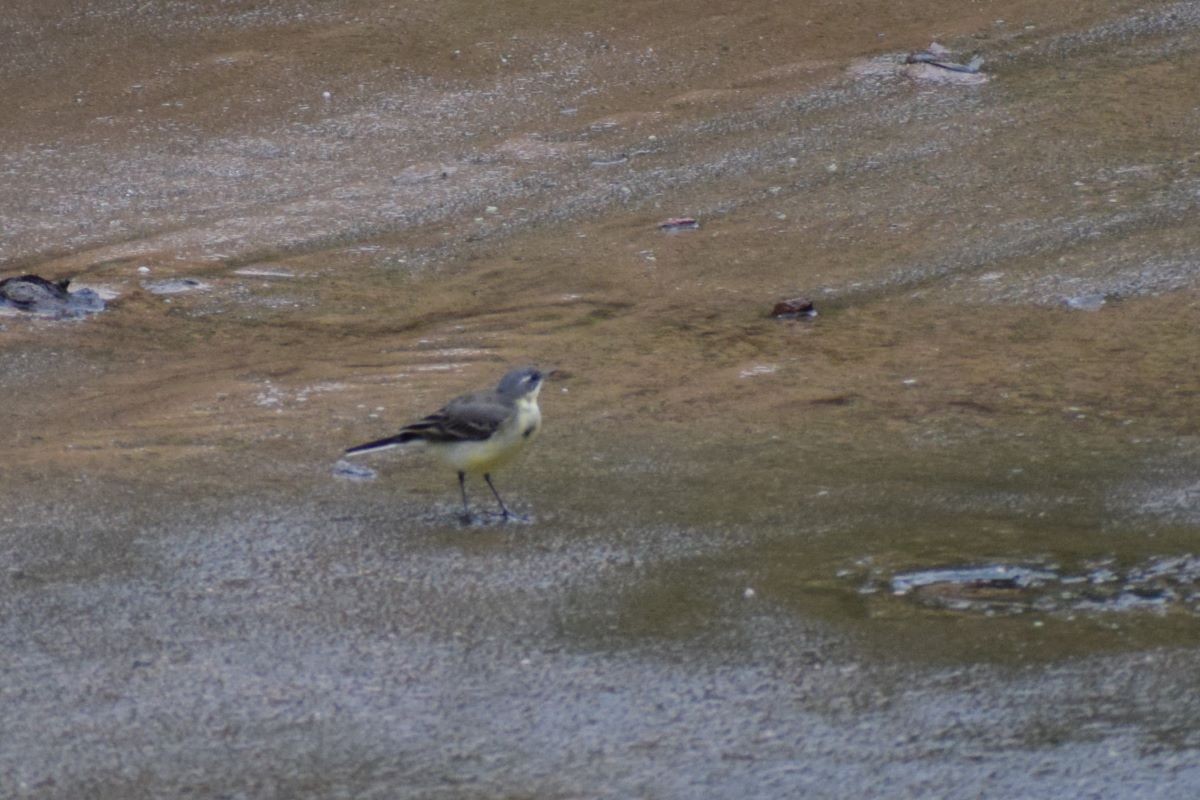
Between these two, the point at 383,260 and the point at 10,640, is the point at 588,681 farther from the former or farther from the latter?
the point at 383,260

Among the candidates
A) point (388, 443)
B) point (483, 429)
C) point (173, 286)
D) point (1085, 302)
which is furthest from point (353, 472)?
point (1085, 302)

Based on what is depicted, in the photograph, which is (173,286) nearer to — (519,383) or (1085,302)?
(519,383)

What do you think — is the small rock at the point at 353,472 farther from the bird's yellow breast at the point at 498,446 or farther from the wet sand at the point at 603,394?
the bird's yellow breast at the point at 498,446

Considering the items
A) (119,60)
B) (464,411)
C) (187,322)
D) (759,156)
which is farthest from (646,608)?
(119,60)

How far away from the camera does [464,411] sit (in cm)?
636

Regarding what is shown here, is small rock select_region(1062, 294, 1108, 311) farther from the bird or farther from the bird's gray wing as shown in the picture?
the bird's gray wing

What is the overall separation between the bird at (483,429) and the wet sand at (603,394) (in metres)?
0.29

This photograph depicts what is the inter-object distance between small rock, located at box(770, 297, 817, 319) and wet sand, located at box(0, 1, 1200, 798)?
0.29 ft

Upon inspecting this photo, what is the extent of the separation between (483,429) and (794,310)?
3.24 metres

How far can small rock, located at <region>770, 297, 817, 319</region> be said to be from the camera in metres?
9.12

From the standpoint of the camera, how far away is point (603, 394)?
8102 millimetres

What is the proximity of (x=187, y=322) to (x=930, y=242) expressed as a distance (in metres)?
4.33

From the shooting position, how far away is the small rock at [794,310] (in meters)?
9.12

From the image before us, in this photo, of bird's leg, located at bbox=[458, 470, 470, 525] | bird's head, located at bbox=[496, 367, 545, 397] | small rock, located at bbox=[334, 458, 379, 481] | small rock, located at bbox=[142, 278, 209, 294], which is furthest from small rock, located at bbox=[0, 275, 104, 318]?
bird's head, located at bbox=[496, 367, 545, 397]
